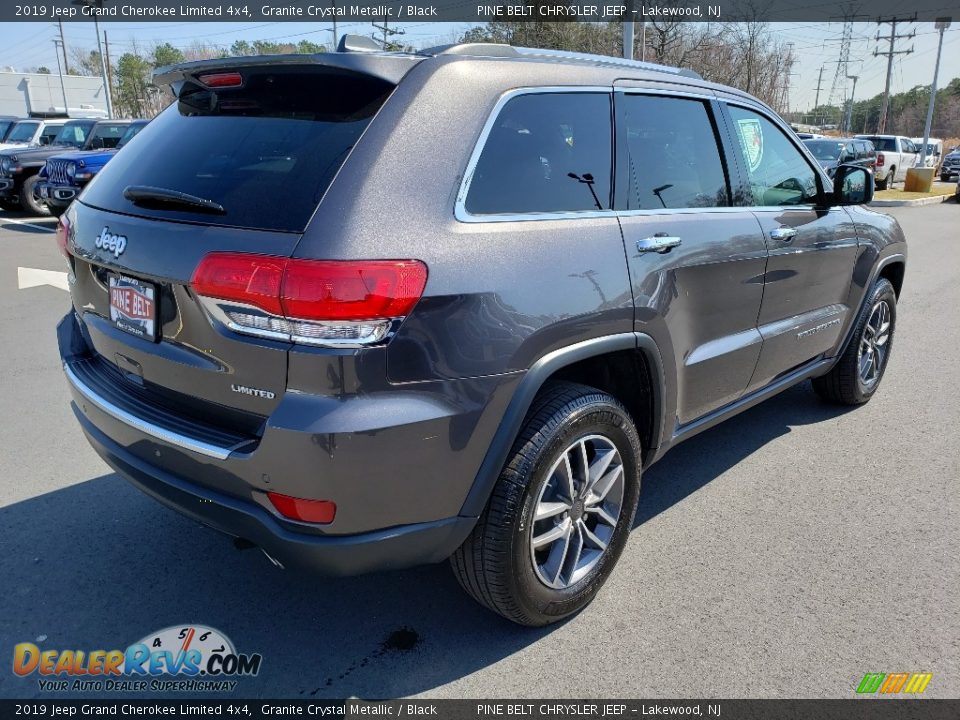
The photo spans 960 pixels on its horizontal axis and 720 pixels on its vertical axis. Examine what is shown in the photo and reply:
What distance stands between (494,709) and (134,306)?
1.74 meters

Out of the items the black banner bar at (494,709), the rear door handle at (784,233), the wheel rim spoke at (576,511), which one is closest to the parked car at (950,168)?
the rear door handle at (784,233)

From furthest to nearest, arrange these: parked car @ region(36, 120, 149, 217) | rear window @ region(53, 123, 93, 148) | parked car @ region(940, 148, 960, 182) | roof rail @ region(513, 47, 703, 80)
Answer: parked car @ region(940, 148, 960, 182)
rear window @ region(53, 123, 93, 148)
parked car @ region(36, 120, 149, 217)
roof rail @ region(513, 47, 703, 80)

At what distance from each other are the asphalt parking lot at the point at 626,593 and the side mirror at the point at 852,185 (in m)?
1.42

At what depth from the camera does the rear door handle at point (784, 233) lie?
3598mm

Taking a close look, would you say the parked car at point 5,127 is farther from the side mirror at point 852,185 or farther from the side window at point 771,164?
the side mirror at point 852,185

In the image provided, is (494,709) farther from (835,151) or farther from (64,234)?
(835,151)

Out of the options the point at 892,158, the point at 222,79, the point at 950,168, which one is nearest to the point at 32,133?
the point at 222,79

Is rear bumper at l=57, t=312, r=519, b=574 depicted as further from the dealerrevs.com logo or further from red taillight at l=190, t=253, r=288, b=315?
the dealerrevs.com logo

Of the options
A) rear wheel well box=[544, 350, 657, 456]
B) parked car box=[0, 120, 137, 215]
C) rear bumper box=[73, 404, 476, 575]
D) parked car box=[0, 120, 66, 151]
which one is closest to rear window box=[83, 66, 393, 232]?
rear bumper box=[73, 404, 476, 575]

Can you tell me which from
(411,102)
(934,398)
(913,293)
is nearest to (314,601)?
(411,102)

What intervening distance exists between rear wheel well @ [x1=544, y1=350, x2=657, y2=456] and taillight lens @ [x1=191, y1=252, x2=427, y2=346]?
0.89m

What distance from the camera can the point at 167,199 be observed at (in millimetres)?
2365

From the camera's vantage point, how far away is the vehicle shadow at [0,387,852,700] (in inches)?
99.6

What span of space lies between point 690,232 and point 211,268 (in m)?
1.88
